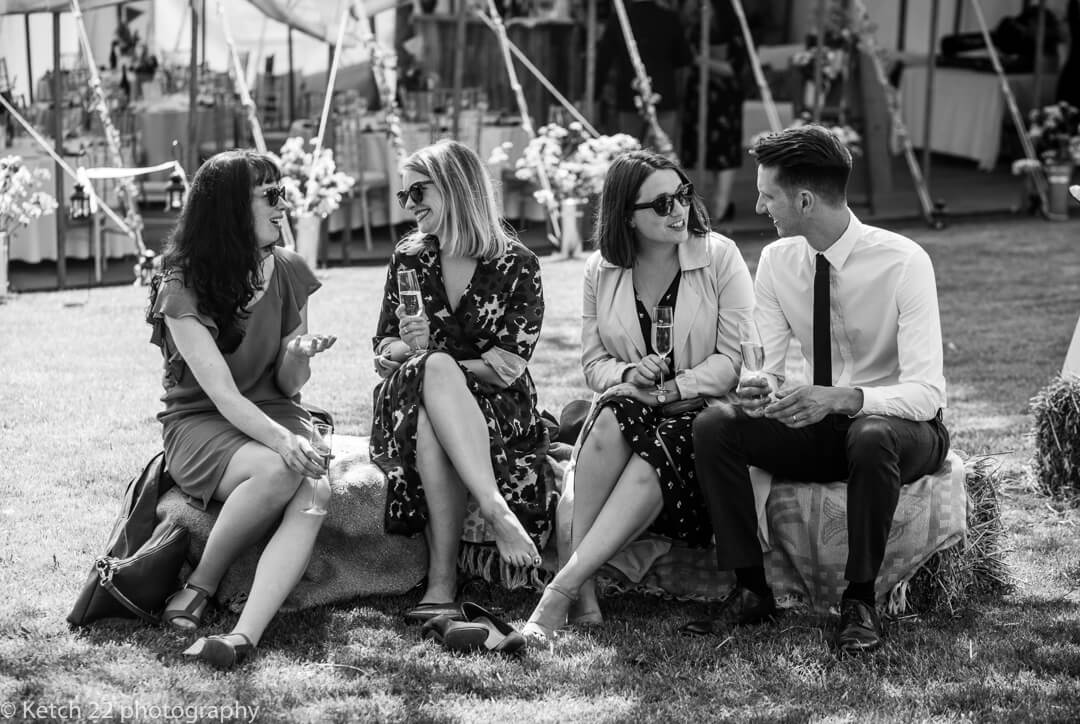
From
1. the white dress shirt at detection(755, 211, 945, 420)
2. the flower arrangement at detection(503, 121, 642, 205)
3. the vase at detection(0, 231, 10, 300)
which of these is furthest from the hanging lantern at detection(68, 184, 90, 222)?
the white dress shirt at detection(755, 211, 945, 420)

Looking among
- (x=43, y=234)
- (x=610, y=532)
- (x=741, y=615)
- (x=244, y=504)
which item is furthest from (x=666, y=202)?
(x=43, y=234)

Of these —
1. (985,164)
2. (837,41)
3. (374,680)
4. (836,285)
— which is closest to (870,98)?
(837,41)

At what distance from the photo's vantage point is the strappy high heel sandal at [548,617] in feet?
12.4

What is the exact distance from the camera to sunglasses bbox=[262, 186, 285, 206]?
402 centimetres

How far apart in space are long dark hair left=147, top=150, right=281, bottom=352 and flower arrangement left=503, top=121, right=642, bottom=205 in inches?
227

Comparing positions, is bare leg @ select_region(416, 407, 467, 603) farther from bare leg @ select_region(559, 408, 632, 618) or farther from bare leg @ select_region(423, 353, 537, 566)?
bare leg @ select_region(559, 408, 632, 618)

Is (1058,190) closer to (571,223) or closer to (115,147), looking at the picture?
(571,223)

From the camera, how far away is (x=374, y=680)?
3510 mm

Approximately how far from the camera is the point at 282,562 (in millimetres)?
3734

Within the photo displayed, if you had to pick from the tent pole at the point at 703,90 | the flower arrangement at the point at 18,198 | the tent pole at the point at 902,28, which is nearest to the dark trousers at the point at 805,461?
the flower arrangement at the point at 18,198

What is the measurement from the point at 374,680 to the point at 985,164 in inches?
468

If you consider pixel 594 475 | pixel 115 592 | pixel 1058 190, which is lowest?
pixel 115 592

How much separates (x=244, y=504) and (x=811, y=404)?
1484mm

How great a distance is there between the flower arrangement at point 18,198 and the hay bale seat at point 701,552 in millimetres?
4777
